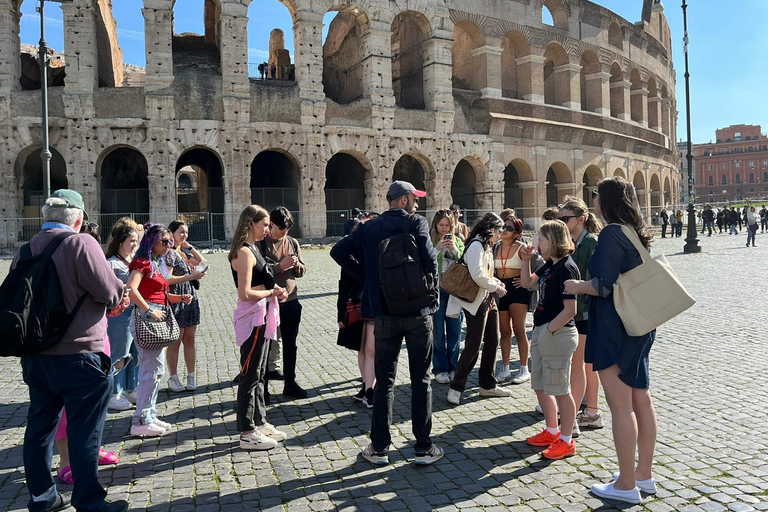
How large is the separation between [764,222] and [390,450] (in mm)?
37798

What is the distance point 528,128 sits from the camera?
1091 inches

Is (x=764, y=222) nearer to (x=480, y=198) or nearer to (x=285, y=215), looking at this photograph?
(x=480, y=198)

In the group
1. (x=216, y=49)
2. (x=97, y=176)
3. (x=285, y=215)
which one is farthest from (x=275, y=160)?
(x=285, y=215)

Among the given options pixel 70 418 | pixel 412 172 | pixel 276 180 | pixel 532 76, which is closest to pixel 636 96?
pixel 532 76

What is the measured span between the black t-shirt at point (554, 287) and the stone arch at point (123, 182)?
19.9 meters

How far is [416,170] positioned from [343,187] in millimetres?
3423

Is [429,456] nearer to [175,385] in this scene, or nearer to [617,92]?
[175,385]

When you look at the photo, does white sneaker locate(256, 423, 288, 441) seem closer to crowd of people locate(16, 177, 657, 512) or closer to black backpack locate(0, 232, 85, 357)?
crowd of people locate(16, 177, 657, 512)

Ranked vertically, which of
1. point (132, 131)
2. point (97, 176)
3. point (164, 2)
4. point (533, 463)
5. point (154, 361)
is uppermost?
point (164, 2)

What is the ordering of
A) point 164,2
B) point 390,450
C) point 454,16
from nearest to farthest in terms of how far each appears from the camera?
point 390,450
point 164,2
point 454,16

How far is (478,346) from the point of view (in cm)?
545

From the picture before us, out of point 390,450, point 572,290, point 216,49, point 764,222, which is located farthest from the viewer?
point 764,222

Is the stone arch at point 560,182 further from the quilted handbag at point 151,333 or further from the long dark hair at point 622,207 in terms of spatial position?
the long dark hair at point 622,207

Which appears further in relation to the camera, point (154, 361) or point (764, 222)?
point (764, 222)
